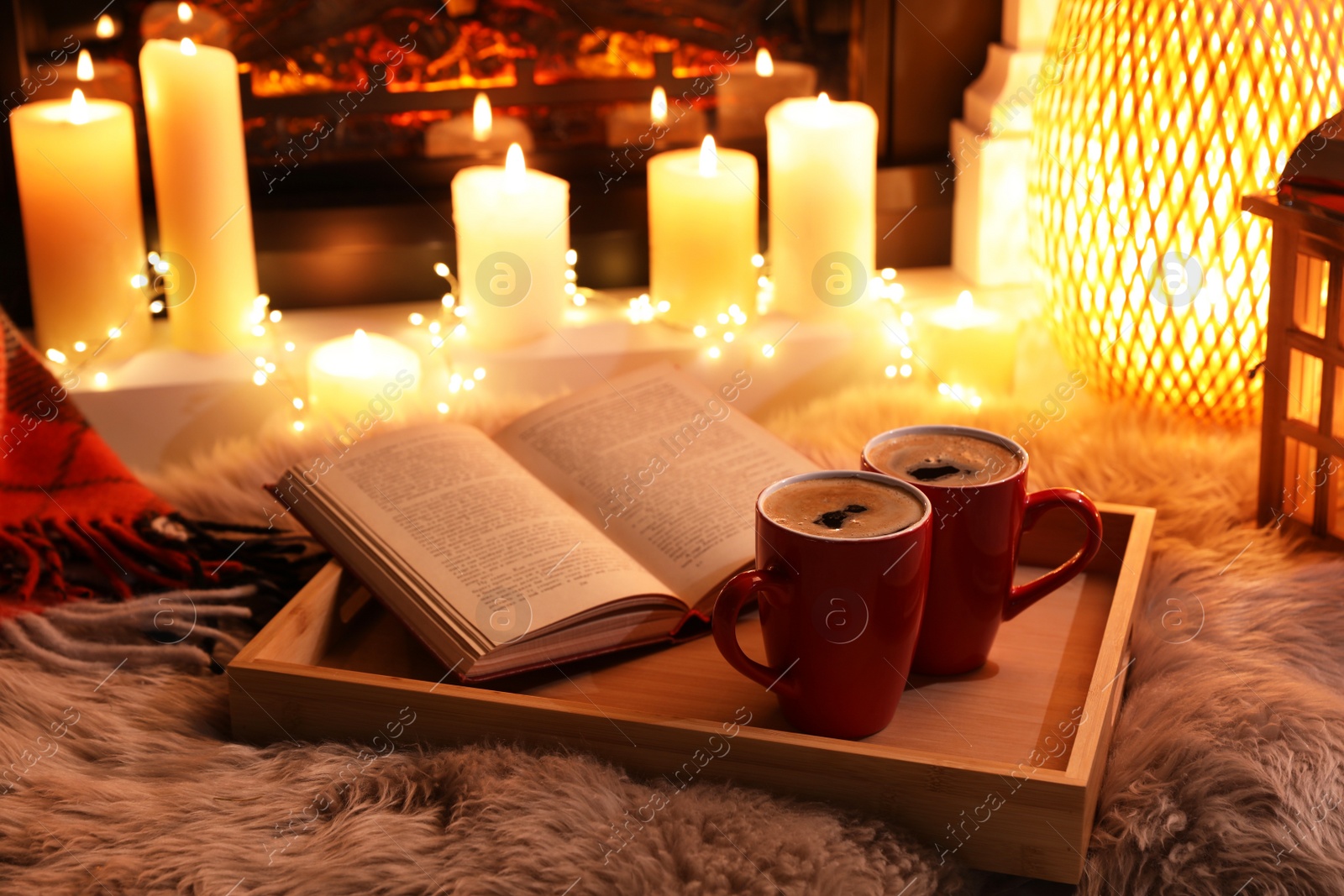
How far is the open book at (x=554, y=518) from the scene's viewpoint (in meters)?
0.74

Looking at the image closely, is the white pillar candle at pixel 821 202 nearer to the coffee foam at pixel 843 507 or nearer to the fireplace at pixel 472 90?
the fireplace at pixel 472 90

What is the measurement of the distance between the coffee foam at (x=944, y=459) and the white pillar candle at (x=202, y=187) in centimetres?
77

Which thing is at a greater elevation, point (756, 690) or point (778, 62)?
point (778, 62)

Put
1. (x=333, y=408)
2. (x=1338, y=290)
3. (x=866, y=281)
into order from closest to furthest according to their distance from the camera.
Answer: (x=1338, y=290) < (x=333, y=408) < (x=866, y=281)

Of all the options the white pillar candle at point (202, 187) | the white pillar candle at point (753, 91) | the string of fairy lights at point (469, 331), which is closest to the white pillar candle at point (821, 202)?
the string of fairy lights at point (469, 331)

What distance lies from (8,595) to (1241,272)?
932 millimetres

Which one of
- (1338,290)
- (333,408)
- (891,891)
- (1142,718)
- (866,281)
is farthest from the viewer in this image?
(866,281)

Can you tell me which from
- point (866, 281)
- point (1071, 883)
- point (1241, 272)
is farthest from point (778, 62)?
point (1071, 883)

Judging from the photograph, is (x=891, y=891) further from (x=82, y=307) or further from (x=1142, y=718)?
(x=82, y=307)

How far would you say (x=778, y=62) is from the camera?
1474mm

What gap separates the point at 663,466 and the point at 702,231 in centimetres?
48

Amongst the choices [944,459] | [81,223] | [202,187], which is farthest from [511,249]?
[944,459]

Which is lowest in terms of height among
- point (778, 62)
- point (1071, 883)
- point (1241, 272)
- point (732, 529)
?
point (1071, 883)

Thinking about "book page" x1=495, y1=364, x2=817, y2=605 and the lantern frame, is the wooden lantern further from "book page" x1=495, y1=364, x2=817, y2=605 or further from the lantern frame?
"book page" x1=495, y1=364, x2=817, y2=605
